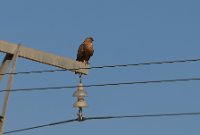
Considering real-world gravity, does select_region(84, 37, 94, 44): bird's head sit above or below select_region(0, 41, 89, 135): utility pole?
above

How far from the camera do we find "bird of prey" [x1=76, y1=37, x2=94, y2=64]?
60.8 feet

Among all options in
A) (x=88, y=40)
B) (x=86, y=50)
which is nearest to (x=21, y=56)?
(x=86, y=50)

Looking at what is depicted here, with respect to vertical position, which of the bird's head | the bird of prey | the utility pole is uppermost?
the bird's head

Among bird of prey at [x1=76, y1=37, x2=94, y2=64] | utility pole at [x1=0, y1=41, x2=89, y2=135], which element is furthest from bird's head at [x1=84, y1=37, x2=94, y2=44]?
utility pole at [x1=0, y1=41, x2=89, y2=135]

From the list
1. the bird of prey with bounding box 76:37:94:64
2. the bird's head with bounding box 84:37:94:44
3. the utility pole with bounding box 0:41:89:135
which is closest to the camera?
the utility pole with bounding box 0:41:89:135

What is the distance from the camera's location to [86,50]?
63.7 feet

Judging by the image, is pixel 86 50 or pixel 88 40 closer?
pixel 86 50

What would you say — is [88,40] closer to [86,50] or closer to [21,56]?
[86,50]

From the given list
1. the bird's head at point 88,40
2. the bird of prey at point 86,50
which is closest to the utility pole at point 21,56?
the bird of prey at point 86,50

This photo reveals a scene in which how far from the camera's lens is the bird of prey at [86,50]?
60.8 ft

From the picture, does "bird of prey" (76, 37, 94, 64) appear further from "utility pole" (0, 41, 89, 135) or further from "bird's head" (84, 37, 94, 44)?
"utility pole" (0, 41, 89, 135)

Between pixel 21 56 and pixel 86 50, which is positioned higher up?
pixel 86 50

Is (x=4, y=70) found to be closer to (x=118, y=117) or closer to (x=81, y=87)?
(x=81, y=87)

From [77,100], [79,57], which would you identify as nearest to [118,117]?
[77,100]
